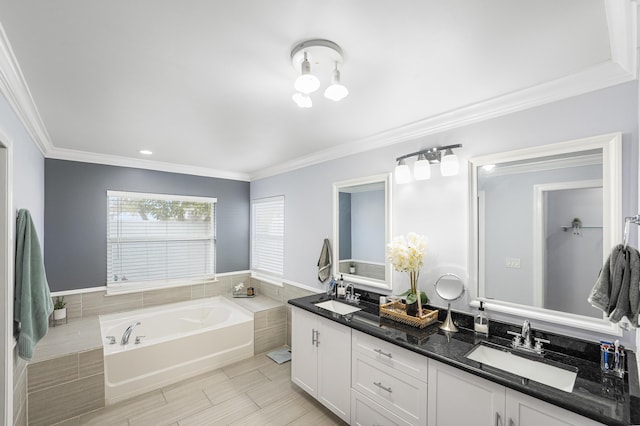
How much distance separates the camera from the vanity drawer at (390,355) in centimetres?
178

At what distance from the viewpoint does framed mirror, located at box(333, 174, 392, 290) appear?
2.72 metres

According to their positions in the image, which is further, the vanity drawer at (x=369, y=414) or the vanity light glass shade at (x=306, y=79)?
the vanity drawer at (x=369, y=414)

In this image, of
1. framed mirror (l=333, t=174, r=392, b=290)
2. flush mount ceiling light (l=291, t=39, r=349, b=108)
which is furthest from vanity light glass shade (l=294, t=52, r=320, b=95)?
framed mirror (l=333, t=174, r=392, b=290)

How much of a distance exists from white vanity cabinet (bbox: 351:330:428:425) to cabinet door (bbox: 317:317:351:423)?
2.5 inches

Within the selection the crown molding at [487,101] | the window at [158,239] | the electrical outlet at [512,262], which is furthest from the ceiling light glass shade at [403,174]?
the window at [158,239]

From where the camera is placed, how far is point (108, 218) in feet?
11.8

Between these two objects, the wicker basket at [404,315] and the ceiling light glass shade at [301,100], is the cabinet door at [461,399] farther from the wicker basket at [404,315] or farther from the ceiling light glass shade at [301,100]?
the ceiling light glass shade at [301,100]

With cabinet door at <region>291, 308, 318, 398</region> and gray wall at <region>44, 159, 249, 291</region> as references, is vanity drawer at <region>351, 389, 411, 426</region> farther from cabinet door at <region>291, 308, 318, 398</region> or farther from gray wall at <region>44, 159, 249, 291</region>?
gray wall at <region>44, 159, 249, 291</region>

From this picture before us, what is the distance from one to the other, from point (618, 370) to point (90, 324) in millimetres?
4384

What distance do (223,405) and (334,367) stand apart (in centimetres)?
114

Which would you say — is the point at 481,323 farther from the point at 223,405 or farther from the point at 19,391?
the point at 19,391

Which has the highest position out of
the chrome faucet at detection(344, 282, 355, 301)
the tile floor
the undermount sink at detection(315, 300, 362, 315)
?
the chrome faucet at detection(344, 282, 355, 301)

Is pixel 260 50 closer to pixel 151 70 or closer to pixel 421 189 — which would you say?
pixel 151 70

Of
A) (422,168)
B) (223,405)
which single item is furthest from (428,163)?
(223,405)
